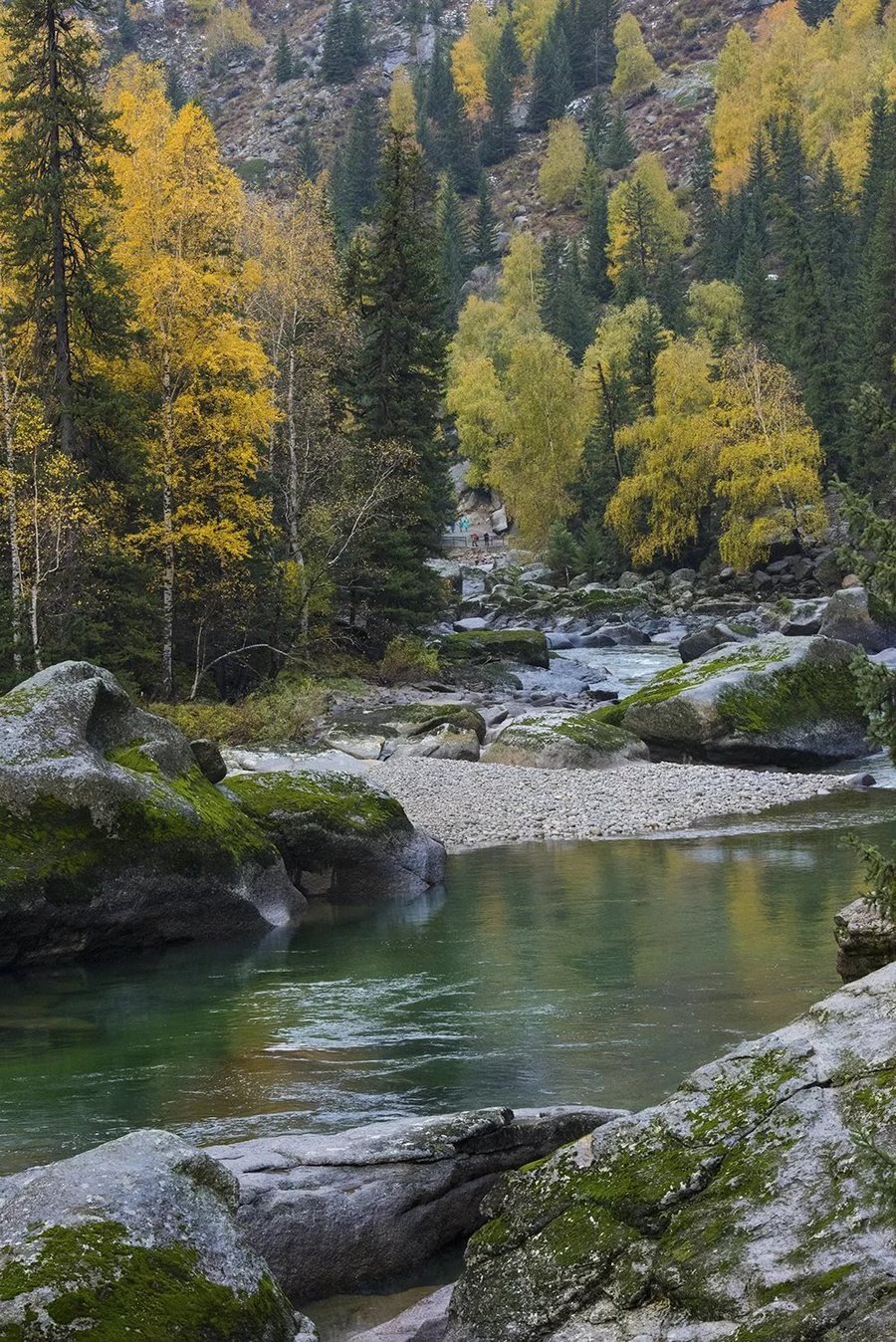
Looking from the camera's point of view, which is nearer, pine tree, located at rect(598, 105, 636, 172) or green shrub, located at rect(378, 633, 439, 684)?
green shrub, located at rect(378, 633, 439, 684)

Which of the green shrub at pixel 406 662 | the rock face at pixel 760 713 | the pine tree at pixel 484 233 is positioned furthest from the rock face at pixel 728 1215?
the pine tree at pixel 484 233

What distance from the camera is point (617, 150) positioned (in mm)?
139250

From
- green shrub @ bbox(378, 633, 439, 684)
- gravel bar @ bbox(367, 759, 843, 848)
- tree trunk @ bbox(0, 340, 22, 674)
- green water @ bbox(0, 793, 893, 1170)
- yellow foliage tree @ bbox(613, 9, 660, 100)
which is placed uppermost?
yellow foliage tree @ bbox(613, 9, 660, 100)

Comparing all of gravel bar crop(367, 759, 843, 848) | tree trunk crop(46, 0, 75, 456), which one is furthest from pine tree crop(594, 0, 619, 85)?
gravel bar crop(367, 759, 843, 848)

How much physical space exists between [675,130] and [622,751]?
475ft

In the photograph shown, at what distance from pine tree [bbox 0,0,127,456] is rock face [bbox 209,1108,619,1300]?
19.6 m

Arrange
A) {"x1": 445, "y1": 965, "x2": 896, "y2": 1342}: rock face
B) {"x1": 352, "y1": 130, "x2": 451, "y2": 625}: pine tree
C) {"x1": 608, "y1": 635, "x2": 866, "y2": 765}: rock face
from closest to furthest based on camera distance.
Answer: {"x1": 445, "y1": 965, "x2": 896, "y2": 1342}: rock face
{"x1": 608, "y1": 635, "x2": 866, "y2": 765}: rock face
{"x1": 352, "y1": 130, "x2": 451, "y2": 625}: pine tree

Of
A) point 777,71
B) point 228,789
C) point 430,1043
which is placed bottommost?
point 430,1043

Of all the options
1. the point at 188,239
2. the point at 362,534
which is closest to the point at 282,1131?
the point at 188,239

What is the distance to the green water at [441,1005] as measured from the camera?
26.5 feet

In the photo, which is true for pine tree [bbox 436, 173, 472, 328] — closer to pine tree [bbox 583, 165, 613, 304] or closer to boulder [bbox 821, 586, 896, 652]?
pine tree [bbox 583, 165, 613, 304]

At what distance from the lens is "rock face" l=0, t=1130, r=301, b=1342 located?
4250 millimetres

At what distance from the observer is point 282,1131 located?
7410mm

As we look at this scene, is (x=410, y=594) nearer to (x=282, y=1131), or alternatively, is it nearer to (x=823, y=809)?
(x=823, y=809)
